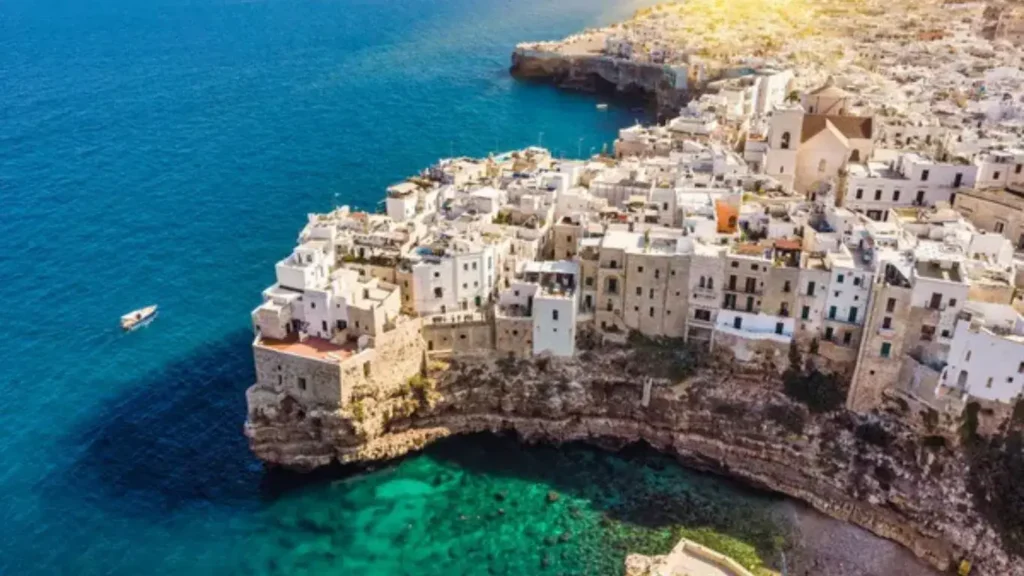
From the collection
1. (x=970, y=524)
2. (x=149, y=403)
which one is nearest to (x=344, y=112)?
(x=149, y=403)

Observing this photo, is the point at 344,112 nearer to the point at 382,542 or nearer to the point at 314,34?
the point at 314,34

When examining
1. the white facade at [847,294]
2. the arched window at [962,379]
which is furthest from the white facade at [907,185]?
the arched window at [962,379]

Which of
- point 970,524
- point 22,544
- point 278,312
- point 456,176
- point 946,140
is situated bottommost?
point 22,544

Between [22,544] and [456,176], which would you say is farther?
[456,176]

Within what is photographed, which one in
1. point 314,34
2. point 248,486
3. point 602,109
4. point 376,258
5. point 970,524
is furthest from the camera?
point 314,34

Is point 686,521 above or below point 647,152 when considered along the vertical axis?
below

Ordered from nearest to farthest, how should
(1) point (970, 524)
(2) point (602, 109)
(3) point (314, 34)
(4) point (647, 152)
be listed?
(1) point (970, 524), (4) point (647, 152), (2) point (602, 109), (3) point (314, 34)

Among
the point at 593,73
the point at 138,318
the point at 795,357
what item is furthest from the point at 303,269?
the point at 593,73
